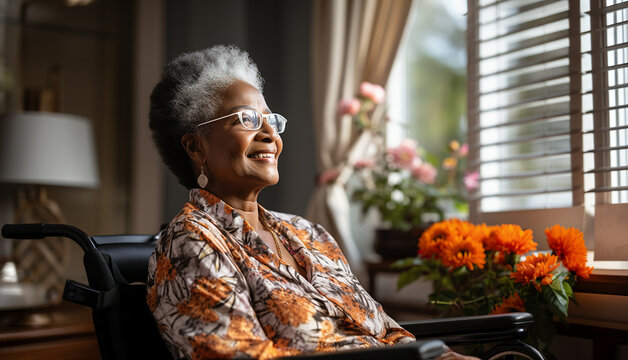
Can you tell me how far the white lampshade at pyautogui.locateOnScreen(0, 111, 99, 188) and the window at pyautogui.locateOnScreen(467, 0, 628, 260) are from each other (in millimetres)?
1818

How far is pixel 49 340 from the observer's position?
1.81 m

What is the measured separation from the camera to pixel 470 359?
1353 millimetres

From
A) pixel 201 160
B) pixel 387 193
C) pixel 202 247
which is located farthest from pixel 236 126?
pixel 387 193

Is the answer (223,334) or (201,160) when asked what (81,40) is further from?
(223,334)

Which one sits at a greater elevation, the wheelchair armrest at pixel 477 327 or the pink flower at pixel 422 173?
the pink flower at pixel 422 173

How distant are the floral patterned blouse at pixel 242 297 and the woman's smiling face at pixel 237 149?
0.22ft

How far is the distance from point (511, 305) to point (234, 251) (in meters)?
A: 0.82

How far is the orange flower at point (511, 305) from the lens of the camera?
168cm

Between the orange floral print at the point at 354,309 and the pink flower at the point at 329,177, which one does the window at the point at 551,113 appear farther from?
the pink flower at the point at 329,177

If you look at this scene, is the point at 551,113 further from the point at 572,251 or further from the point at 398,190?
the point at 398,190

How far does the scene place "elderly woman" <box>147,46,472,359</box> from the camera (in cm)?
123

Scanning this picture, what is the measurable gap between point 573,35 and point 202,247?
1288 mm

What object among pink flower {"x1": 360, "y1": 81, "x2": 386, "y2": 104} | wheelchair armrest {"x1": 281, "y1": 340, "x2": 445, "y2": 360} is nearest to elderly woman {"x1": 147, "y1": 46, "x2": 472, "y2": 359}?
wheelchair armrest {"x1": 281, "y1": 340, "x2": 445, "y2": 360}

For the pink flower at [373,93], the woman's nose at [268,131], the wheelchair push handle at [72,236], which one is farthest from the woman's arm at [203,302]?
the pink flower at [373,93]
